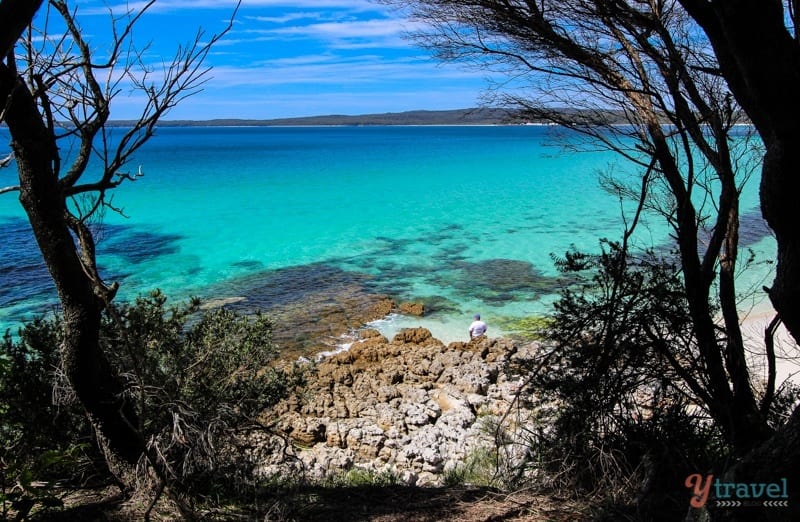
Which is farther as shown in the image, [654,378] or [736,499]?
[654,378]

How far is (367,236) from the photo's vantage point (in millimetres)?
26422

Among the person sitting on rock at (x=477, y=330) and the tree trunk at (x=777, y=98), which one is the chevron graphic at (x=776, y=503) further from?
the person sitting on rock at (x=477, y=330)

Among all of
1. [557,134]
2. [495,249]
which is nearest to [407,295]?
[495,249]

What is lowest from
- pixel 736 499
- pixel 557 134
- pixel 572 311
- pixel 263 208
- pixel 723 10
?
pixel 736 499

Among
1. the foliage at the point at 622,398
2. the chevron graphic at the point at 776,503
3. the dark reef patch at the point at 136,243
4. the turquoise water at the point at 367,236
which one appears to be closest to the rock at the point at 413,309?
the turquoise water at the point at 367,236

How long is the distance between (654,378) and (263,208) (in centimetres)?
3454

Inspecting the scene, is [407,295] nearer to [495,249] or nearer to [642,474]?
[495,249]

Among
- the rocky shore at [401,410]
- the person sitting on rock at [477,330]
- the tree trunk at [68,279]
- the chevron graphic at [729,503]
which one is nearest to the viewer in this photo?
the chevron graphic at [729,503]

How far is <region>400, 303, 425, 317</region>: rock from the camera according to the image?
585 inches

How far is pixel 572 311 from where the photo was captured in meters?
4.46

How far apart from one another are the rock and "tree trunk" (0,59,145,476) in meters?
10.8

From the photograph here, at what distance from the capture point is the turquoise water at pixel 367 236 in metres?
16.7

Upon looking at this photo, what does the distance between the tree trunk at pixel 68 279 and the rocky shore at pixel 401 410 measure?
4.83ft

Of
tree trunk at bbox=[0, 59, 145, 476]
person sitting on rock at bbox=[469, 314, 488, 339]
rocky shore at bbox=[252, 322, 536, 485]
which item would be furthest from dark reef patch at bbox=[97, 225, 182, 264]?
tree trunk at bbox=[0, 59, 145, 476]
